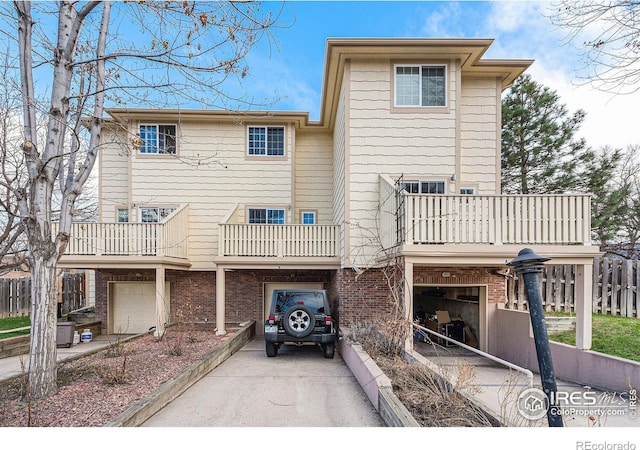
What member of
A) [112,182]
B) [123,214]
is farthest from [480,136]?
[112,182]

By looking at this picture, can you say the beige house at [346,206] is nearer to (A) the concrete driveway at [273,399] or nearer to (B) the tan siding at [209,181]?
(B) the tan siding at [209,181]

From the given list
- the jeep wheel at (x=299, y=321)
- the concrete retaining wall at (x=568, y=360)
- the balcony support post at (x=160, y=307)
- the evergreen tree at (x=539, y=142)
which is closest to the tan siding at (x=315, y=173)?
the balcony support post at (x=160, y=307)

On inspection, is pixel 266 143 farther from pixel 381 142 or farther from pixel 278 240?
pixel 381 142

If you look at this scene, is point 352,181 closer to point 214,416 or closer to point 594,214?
point 214,416

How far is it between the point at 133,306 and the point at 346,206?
8.71m

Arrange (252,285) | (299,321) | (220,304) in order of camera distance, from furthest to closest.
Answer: (252,285) < (220,304) < (299,321)

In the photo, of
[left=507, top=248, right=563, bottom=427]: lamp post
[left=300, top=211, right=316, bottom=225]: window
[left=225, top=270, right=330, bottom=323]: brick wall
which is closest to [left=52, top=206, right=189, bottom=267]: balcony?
[left=225, top=270, right=330, bottom=323]: brick wall

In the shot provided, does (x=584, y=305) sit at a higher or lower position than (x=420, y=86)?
lower

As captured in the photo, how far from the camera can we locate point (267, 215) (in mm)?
12523

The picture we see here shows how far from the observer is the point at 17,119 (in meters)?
7.55

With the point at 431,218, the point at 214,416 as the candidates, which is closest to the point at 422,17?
the point at 431,218

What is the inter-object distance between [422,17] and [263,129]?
20.9 feet

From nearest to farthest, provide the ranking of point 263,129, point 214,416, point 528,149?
point 214,416
point 263,129
point 528,149

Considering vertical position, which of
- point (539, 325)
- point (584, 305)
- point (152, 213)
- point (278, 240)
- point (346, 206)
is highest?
point (346, 206)
